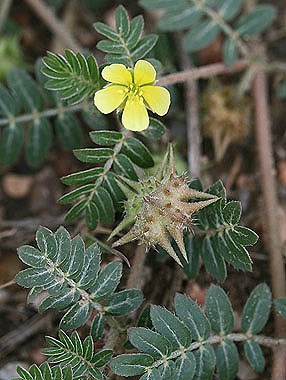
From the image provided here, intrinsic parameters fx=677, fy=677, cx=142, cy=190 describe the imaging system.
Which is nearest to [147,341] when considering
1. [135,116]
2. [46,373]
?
[46,373]

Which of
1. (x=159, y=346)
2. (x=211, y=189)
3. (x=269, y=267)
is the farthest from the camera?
(x=269, y=267)

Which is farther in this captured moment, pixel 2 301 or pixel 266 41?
pixel 266 41

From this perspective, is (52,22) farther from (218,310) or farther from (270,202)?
(218,310)

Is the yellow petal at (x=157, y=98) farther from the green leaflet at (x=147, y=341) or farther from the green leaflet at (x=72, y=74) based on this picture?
the green leaflet at (x=147, y=341)

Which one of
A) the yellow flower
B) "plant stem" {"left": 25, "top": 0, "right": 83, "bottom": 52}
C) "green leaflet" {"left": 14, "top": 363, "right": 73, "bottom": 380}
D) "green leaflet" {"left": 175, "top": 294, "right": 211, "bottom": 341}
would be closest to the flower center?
the yellow flower

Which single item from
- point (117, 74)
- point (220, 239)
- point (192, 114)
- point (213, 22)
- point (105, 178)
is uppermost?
point (213, 22)

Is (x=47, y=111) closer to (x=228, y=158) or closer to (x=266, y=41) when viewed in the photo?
(x=228, y=158)

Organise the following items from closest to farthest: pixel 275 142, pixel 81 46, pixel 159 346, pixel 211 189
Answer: pixel 159 346, pixel 211 189, pixel 275 142, pixel 81 46

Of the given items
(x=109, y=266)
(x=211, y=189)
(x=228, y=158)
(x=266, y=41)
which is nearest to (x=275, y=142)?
(x=228, y=158)
